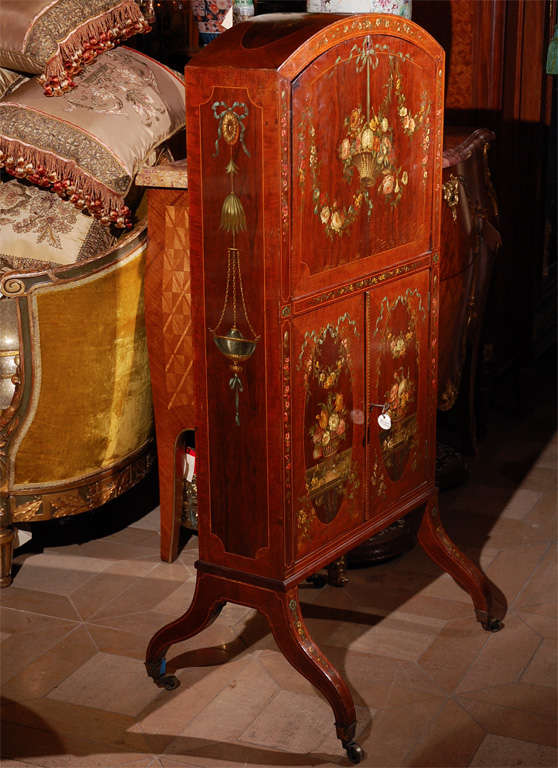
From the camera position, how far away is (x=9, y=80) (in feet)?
10.6

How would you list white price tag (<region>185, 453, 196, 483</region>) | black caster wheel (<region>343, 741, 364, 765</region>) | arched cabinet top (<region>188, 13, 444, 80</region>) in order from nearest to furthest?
arched cabinet top (<region>188, 13, 444, 80</region>) < black caster wheel (<region>343, 741, 364, 765</region>) < white price tag (<region>185, 453, 196, 483</region>)

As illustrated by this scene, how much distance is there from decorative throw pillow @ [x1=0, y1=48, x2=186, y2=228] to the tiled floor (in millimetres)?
954

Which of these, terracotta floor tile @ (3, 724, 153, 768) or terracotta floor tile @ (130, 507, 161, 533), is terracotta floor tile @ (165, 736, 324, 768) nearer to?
terracotta floor tile @ (3, 724, 153, 768)

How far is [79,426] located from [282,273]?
1097 mm

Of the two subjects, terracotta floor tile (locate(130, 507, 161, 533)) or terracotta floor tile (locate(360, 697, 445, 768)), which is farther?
terracotta floor tile (locate(130, 507, 161, 533))

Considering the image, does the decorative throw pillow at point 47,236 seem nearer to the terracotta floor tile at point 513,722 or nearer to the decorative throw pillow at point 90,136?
the decorative throw pillow at point 90,136

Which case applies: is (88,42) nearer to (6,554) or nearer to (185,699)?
(6,554)

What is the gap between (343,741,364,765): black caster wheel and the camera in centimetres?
223

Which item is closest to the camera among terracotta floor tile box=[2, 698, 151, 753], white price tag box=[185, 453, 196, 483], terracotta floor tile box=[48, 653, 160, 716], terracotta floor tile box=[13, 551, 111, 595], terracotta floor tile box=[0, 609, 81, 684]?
terracotta floor tile box=[2, 698, 151, 753]

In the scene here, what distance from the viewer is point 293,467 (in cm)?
214

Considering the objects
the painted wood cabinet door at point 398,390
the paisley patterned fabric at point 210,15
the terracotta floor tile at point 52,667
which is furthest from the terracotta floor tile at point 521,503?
the paisley patterned fabric at point 210,15

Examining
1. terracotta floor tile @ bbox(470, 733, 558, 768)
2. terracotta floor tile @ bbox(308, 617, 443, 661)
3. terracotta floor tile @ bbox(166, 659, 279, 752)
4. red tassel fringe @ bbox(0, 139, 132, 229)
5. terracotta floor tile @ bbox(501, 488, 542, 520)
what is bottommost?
terracotta floor tile @ bbox(501, 488, 542, 520)

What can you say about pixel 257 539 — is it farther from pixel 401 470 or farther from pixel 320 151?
pixel 320 151

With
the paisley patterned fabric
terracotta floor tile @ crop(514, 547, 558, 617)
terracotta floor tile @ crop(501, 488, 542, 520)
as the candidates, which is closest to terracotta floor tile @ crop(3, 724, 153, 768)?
terracotta floor tile @ crop(514, 547, 558, 617)
